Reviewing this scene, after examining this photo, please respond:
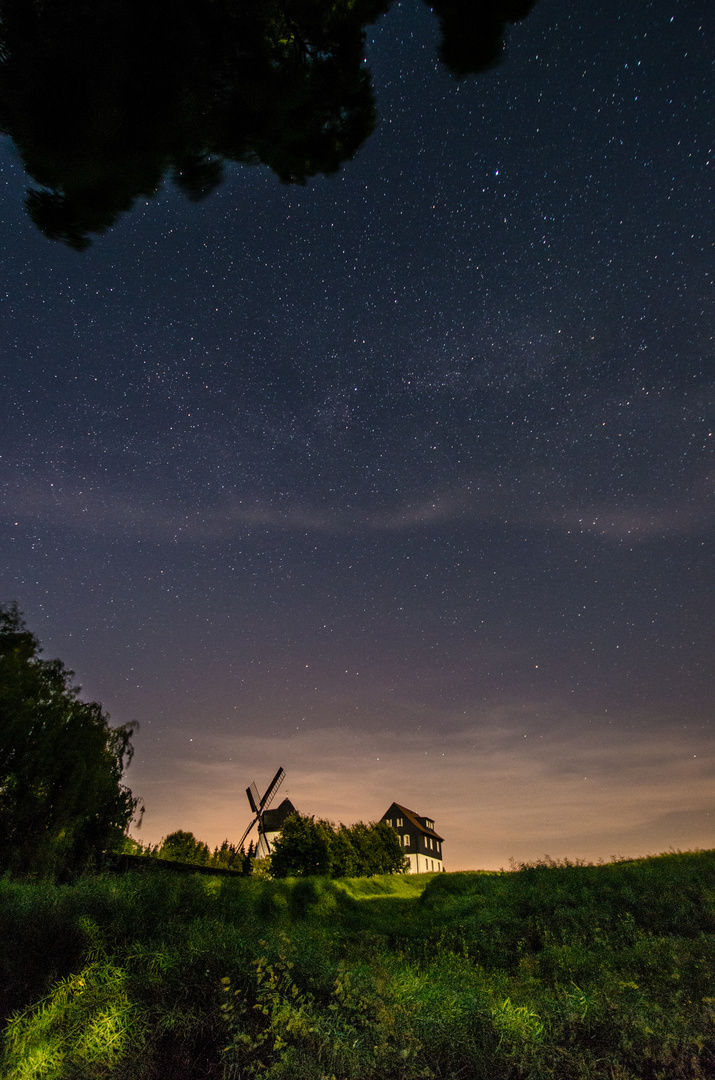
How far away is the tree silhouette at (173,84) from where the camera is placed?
7.32m

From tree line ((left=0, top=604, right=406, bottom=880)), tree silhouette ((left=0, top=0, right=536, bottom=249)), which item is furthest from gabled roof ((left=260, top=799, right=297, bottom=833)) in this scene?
tree silhouette ((left=0, top=0, right=536, bottom=249))

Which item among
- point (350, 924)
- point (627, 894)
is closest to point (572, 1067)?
point (627, 894)

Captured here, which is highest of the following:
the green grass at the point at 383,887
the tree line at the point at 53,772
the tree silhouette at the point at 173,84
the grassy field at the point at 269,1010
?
the tree silhouette at the point at 173,84

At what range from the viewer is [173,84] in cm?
792

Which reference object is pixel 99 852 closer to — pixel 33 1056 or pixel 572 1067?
pixel 33 1056

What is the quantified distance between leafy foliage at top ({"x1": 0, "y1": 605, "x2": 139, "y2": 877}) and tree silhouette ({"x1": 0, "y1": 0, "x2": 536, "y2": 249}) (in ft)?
61.6

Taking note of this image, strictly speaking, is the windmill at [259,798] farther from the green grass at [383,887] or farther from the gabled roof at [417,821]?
the gabled roof at [417,821]

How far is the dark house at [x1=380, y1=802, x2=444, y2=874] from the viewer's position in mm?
74562

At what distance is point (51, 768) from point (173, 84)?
2155 cm

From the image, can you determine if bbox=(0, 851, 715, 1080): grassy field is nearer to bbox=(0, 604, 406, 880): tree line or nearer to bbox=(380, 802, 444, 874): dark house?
bbox=(0, 604, 406, 880): tree line

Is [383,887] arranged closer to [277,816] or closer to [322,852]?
[322,852]

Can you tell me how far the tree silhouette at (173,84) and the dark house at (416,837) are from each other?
76.7 m

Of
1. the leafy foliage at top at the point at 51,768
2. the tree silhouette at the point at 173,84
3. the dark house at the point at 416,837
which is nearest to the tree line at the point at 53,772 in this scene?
the leafy foliage at top at the point at 51,768

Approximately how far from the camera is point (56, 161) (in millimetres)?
7992
